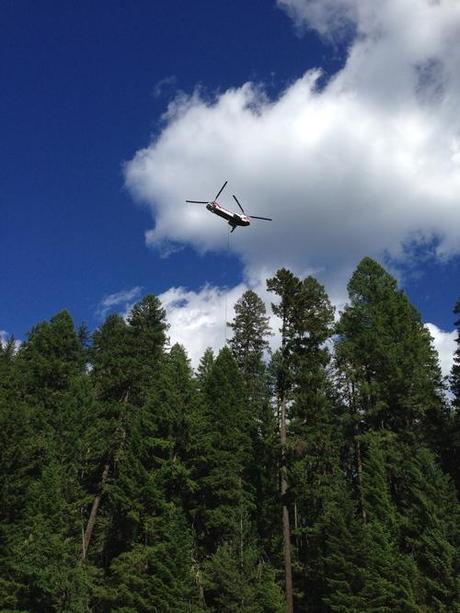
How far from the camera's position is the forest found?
26.1 metres

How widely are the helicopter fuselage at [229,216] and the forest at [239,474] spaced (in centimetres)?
386

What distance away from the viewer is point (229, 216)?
3103 centimetres

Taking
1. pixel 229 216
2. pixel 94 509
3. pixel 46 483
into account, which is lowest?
pixel 94 509

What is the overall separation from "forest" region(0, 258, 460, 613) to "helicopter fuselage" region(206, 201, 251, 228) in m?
3.86

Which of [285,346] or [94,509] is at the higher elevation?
[285,346]

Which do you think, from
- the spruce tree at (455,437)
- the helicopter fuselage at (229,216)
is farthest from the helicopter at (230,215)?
the spruce tree at (455,437)

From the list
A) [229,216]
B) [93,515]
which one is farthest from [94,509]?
[229,216]

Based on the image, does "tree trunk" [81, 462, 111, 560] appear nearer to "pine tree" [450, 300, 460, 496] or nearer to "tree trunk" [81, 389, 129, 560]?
"tree trunk" [81, 389, 129, 560]

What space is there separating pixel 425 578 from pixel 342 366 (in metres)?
14.4

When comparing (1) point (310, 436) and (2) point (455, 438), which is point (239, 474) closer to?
(1) point (310, 436)

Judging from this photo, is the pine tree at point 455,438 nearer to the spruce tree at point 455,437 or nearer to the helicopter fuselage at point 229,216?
the spruce tree at point 455,437

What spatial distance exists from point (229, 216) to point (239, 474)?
54.3 ft

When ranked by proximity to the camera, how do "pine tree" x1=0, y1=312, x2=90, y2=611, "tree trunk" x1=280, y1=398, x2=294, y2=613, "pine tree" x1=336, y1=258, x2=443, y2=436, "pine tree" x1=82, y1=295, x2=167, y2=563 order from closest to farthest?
1. "tree trunk" x1=280, y1=398, x2=294, y2=613
2. "pine tree" x1=0, y1=312, x2=90, y2=611
3. "pine tree" x1=336, y1=258, x2=443, y2=436
4. "pine tree" x1=82, y1=295, x2=167, y2=563

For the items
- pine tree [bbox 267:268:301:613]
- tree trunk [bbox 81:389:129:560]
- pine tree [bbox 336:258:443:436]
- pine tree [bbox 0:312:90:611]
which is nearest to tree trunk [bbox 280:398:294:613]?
pine tree [bbox 267:268:301:613]
